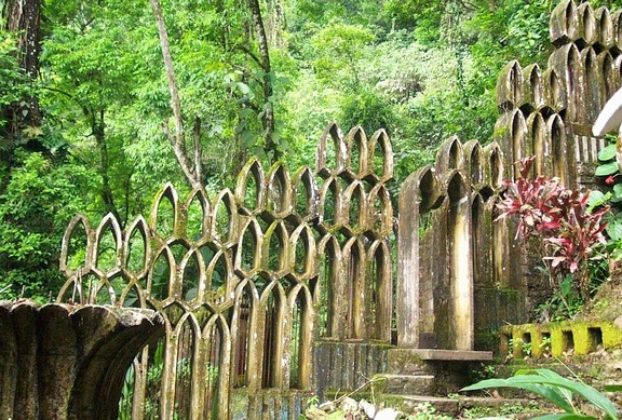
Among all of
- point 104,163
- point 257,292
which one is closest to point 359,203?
point 257,292

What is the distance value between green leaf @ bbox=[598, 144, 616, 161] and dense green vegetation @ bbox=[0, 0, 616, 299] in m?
2.19

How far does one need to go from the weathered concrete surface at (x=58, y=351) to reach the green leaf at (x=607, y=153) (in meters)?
4.50

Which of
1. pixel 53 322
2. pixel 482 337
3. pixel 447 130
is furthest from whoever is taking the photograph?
pixel 447 130

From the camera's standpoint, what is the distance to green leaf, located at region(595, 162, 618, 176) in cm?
548

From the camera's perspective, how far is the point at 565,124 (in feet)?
18.6

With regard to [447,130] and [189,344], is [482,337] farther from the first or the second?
[447,130]

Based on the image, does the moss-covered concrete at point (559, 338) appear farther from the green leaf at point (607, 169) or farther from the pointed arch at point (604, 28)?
the pointed arch at point (604, 28)

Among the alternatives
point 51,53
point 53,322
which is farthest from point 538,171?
point 51,53

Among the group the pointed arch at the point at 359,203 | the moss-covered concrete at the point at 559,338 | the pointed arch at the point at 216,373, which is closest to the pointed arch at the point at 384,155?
the pointed arch at the point at 359,203

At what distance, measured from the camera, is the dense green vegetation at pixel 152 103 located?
23.1 feet

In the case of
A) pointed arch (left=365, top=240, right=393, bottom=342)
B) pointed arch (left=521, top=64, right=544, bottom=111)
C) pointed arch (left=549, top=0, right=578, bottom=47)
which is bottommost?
pointed arch (left=365, top=240, right=393, bottom=342)

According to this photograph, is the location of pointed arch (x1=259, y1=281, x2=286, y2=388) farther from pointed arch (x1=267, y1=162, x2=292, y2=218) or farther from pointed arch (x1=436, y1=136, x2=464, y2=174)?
pointed arch (x1=436, y1=136, x2=464, y2=174)

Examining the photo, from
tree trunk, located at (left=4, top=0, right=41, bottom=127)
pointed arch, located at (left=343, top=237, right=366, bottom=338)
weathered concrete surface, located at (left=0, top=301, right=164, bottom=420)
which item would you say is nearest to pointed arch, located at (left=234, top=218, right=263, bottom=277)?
pointed arch, located at (left=343, top=237, right=366, bottom=338)

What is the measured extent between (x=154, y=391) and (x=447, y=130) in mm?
5607
